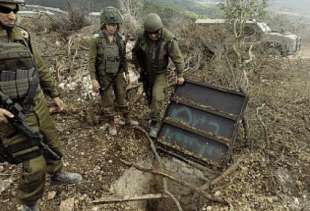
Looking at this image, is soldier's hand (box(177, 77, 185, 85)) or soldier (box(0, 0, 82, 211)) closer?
soldier (box(0, 0, 82, 211))

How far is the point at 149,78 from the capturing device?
161 inches

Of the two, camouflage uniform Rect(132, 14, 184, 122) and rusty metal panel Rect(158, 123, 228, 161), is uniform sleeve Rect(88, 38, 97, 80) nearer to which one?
camouflage uniform Rect(132, 14, 184, 122)

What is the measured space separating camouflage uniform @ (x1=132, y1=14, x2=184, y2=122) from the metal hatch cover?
181mm

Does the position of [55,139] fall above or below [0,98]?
below

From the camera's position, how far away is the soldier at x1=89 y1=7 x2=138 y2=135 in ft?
11.7

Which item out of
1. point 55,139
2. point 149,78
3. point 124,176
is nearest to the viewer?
point 55,139

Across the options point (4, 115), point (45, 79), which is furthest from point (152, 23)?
point (4, 115)

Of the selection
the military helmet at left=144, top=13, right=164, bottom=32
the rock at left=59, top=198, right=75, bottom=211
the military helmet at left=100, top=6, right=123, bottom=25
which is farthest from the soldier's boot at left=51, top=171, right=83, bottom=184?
the military helmet at left=144, top=13, right=164, bottom=32

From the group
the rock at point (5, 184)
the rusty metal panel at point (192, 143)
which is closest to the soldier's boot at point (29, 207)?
the rock at point (5, 184)

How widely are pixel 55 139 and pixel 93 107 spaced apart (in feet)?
5.62

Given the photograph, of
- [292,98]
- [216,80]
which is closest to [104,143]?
[216,80]

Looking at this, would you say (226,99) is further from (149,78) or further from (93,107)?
(93,107)

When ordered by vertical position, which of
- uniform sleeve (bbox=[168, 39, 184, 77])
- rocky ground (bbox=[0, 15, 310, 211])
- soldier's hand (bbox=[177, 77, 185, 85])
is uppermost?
uniform sleeve (bbox=[168, 39, 184, 77])

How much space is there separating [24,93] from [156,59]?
1.70 metres
